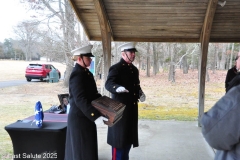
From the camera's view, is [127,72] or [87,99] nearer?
[87,99]

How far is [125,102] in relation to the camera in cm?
282

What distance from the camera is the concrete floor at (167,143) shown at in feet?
11.0

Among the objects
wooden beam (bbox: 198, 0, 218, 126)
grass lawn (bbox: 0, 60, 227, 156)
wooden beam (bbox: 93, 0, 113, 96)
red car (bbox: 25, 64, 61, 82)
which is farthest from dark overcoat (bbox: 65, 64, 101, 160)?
red car (bbox: 25, 64, 61, 82)

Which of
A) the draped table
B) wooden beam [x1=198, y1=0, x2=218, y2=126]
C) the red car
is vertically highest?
wooden beam [x1=198, y1=0, x2=218, y2=126]

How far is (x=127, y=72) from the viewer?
2891 millimetres

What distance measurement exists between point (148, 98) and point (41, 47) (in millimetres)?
5157

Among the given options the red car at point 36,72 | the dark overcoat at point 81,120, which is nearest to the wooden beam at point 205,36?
the dark overcoat at point 81,120

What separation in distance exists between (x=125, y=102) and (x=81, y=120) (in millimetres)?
789

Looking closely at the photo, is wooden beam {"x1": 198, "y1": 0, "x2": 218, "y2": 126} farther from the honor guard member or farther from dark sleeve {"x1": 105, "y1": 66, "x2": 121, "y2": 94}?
the honor guard member

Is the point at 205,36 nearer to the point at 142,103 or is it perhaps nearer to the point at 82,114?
the point at 82,114

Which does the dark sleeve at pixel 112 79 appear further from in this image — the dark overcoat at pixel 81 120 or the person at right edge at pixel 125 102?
the dark overcoat at pixel 81 120

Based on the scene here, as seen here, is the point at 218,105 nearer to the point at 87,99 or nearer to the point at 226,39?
the point at 87,99

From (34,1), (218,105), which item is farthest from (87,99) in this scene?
(34,1)

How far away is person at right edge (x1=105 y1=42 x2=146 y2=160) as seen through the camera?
2.78 metres
